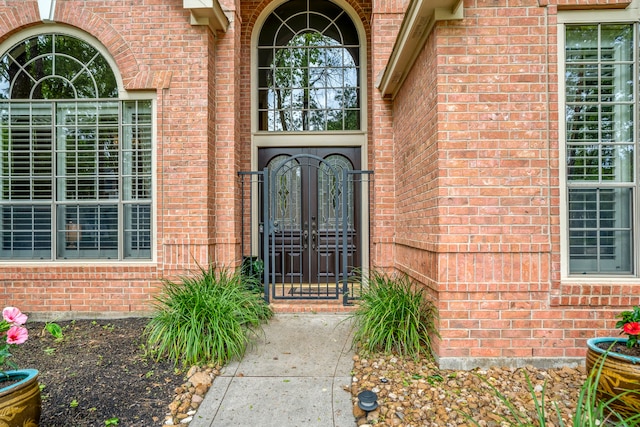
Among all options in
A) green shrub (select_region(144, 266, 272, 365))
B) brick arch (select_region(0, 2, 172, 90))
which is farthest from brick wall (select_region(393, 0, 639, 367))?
brick arch (select_region(0, 2, 172, 90))

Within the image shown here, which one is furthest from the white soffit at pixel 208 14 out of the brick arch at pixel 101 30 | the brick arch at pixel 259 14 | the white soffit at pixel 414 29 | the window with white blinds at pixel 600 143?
the window with white blinds at pixel 600 143

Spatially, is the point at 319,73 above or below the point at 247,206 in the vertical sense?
above

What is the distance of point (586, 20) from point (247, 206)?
4640mm

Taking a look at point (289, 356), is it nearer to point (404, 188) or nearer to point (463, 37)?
point (404, 188)

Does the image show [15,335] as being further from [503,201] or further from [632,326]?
[632,326]

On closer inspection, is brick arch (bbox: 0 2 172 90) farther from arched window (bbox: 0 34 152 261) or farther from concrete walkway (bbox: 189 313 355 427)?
concrete walkway (bbox: 189 313 355 427)

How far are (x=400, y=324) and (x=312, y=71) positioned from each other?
14.6ft

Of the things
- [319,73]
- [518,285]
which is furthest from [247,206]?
[518,285]

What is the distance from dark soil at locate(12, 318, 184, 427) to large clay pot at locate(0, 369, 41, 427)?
1.37ft

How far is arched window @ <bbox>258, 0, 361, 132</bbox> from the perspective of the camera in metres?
6.13

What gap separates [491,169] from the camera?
3.18m

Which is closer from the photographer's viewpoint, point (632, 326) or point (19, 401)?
point (19, 401)

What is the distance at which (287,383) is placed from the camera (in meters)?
3.09

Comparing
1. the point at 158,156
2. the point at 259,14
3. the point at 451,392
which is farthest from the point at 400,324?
the point at 259,14
